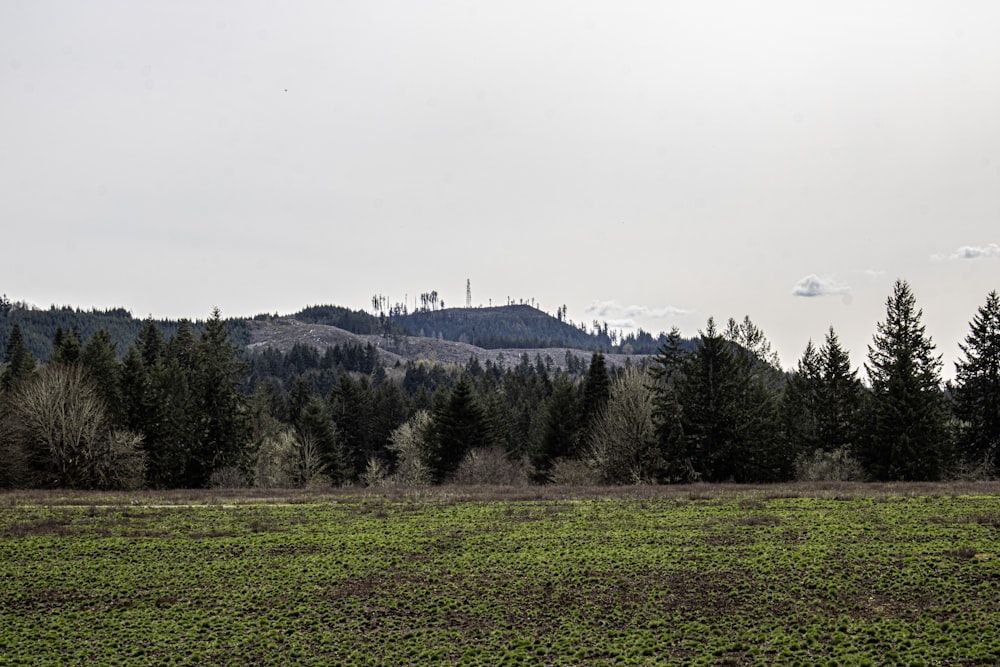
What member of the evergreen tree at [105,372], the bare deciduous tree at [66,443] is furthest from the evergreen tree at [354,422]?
the bare deciduous tree at [66,443]

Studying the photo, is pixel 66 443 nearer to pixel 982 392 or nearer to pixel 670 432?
pixel 670 432

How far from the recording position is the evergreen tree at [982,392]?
4953 centimetres

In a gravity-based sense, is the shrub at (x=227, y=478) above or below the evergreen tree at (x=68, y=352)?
below

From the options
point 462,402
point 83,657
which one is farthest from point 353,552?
point 462,402

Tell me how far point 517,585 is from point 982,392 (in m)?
46.1

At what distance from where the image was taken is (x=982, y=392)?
50219mm

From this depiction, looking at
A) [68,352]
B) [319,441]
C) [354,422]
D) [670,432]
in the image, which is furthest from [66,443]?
[354,422]

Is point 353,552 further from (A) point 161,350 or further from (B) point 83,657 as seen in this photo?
(A) point 161,350

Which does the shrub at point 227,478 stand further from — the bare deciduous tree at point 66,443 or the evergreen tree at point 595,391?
the evergreen tree at point 595,391

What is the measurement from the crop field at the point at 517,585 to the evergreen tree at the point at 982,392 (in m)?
24.3

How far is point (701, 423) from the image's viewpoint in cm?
4675

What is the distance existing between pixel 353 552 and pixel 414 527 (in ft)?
13.4

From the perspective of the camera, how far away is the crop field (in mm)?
16422

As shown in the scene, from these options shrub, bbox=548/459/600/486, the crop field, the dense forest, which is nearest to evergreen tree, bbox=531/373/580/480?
the dense forest
